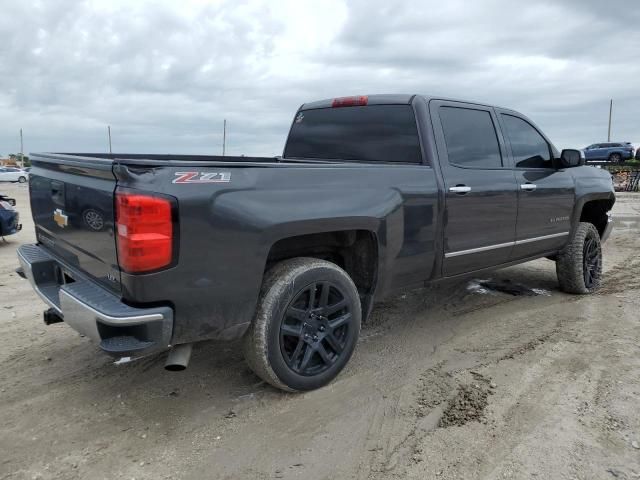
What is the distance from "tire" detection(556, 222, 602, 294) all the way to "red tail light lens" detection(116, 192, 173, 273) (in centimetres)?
459

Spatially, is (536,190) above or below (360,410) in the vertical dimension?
above

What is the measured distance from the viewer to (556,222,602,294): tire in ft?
18.4

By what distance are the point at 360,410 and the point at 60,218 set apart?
2122 millimetres

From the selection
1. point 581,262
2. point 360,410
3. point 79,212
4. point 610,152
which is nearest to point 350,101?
point 79,212

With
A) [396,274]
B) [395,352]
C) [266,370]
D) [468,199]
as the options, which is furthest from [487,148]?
[266,370]

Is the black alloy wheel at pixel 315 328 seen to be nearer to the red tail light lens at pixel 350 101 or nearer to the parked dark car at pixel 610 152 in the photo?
the red tail light lens at pixel 350 101

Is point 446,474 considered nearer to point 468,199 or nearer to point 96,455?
point 96,455

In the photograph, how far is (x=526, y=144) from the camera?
4918mm

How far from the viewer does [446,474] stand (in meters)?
2.49

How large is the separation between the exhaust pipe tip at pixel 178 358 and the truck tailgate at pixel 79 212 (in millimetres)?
443

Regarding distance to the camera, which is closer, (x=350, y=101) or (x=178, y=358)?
(x=178, y=358)

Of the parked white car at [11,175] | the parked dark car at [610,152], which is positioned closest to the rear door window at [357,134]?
the parked dark car at [610,152]

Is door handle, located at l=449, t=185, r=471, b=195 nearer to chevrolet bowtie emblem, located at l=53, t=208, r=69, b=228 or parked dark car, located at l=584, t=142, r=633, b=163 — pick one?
chevrolet bowtie emblem, located at l=53, t=208, r=69, b=228

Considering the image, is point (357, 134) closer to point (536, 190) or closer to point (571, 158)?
point (536, 190)
